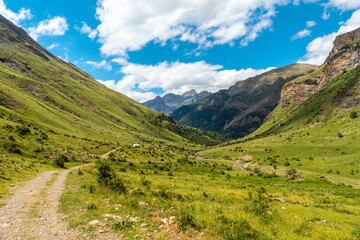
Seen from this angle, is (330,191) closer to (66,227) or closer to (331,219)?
(331,219)

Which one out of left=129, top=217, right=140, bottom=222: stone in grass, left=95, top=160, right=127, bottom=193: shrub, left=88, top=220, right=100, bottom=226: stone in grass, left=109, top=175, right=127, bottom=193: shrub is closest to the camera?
left=88, top=220, right=100, bottom=226: stone in grass

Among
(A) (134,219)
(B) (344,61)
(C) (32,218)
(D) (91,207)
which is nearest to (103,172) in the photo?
(D) (91,207)

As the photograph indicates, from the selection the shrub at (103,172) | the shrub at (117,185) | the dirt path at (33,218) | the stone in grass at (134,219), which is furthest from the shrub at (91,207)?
the shrub at (103,172)

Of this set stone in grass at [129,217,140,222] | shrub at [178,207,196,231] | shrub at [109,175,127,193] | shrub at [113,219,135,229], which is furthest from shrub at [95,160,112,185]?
shrub at [178,207,196,231]

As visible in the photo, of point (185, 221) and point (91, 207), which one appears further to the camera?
point (91, 207)

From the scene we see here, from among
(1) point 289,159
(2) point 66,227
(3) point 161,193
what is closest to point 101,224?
(2) point 66,227

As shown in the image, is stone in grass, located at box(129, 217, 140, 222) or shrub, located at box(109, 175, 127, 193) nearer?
stone in grass, located at box(129, 217, 140, 222)

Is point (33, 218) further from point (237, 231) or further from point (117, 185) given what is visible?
point (237, 231)

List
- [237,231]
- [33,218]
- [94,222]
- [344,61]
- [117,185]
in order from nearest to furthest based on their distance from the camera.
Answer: [237,231] < [94,222] < [33,218] < [117,185] < [344,61]

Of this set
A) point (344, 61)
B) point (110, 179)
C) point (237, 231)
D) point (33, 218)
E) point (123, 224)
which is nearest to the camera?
point (237, 231)

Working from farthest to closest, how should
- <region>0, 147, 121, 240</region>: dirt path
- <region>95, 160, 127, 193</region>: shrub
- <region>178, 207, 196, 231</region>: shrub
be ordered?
<region>95, 160, 127, 193</region>: shrub < <region>178, 207, 196, 231</region>: shrub < <region>0, 147, 121, 240</region>: dirt path

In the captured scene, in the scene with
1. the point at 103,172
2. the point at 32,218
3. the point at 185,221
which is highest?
the point at 185,221

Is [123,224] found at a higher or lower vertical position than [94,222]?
higher

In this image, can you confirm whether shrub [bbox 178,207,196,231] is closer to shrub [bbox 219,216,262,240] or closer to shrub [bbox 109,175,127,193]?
shrub [bbox 219,216,262,240]
